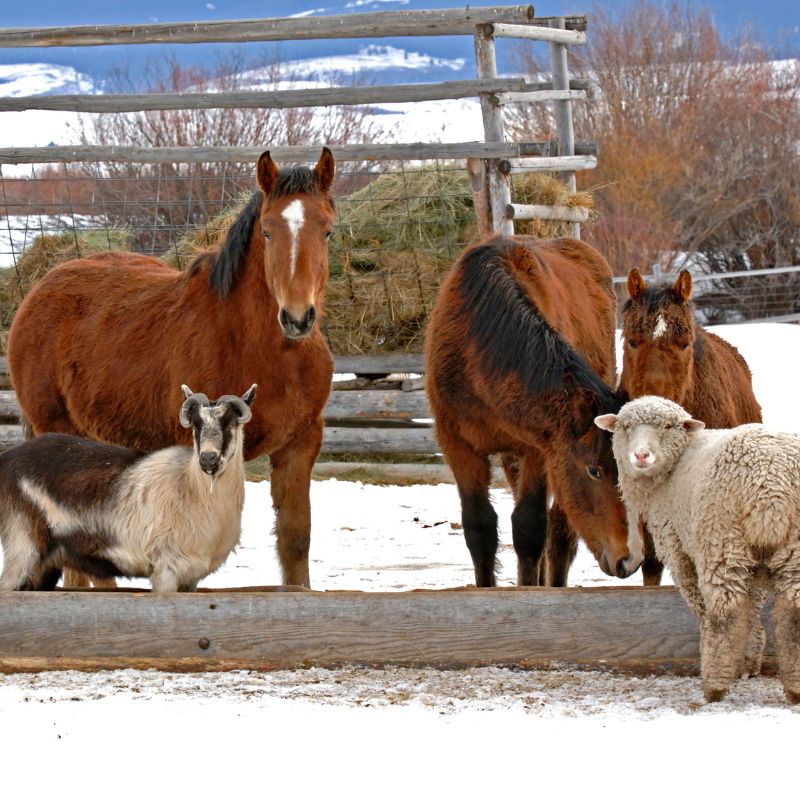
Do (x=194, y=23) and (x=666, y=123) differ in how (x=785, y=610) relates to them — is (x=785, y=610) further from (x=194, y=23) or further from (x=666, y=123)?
(x=666, y=123)

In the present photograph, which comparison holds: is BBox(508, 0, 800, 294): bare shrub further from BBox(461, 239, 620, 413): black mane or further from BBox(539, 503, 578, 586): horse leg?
BBox(461, 239, 620, 413): black mane

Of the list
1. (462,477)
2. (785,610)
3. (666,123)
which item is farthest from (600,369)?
(666,123)

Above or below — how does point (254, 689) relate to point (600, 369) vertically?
below

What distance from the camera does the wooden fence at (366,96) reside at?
9.11 meters

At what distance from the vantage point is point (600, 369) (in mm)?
6590

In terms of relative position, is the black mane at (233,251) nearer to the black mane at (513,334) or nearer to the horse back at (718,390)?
the black mane at (513,334)

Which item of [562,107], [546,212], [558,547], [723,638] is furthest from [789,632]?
[562,107]

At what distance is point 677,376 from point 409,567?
2.62m

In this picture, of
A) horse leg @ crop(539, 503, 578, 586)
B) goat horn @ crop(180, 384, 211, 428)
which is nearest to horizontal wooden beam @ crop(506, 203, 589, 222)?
horse leg @ crop(539, 503, 578, 586)

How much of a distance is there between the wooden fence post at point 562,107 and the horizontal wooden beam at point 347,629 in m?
6.43

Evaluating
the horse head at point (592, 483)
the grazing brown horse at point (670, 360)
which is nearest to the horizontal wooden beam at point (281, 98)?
the grazing brown horse at point (670, 360)

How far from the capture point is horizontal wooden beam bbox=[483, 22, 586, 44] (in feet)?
30.1

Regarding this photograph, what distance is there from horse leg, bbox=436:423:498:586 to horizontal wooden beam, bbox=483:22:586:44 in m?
4.42

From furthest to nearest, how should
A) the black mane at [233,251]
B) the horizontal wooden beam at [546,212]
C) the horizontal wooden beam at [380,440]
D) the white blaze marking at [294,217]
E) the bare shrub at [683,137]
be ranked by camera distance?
the bare shrub at [683,137] → the horizontal wooden beam at [380,440] → the horizontal wooden beam at [546,212] → the black mane at [233,251] → the white blaze marking at [294,217]
